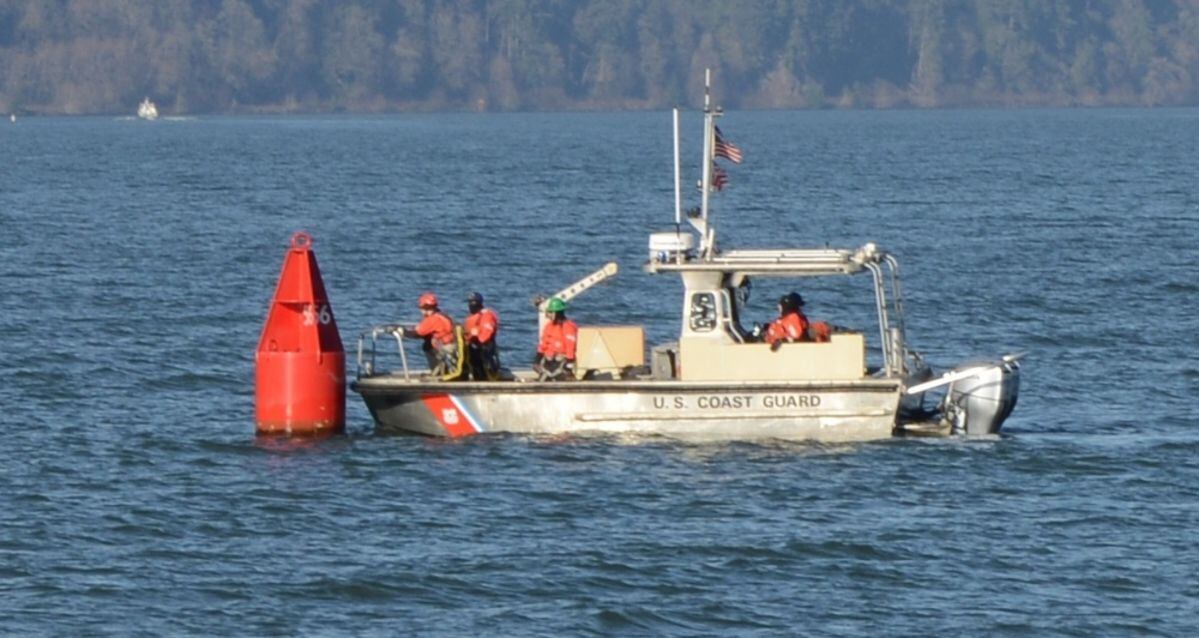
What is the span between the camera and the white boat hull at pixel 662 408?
28.6 m

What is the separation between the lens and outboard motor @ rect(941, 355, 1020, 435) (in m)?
29.5

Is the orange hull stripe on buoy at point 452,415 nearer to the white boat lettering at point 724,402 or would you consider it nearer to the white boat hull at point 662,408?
the white boat hull at point 662,408

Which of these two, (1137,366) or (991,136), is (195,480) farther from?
(991,136)

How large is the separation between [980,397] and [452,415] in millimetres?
6030

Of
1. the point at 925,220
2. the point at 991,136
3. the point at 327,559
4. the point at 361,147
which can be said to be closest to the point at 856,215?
the point at 925,220

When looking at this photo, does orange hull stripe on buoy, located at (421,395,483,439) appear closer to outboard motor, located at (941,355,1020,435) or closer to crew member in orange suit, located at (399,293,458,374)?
crew member in orange suit, located at (399,293,458,374)

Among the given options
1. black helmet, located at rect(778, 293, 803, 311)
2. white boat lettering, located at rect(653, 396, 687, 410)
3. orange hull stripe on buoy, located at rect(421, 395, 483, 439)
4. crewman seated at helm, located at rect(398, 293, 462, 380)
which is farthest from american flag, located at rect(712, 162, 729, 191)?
orange hull stripe on buoy, located at rect(421, 395, 483, 439)

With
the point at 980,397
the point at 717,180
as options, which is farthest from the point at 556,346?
the point at 980,397

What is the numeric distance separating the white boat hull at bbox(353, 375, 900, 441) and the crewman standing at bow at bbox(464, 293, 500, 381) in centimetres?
42

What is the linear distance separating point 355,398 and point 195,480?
6091mm

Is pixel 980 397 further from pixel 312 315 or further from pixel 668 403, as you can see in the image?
pixel 312 315

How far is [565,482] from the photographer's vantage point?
2730cm

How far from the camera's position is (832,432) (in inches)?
1134

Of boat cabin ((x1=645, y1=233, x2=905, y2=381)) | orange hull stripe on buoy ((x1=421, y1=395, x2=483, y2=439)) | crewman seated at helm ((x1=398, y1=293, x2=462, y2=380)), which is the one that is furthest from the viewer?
crewman seated at helm ((x1=398, y1=293, x2=462, y2=380))
